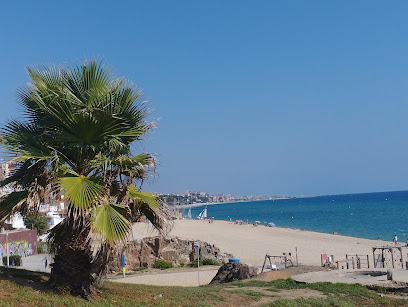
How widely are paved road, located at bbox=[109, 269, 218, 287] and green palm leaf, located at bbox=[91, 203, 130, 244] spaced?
11.8 meters

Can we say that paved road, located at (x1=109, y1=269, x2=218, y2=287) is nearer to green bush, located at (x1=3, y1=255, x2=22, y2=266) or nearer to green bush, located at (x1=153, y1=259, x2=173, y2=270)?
green bush, located at (x1=153, y1=259, x2=173, y2=270)

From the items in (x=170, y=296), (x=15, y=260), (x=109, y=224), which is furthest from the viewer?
(x=15, y=260)

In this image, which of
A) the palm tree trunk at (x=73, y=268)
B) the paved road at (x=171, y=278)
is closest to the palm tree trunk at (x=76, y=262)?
the palm tree trunk at (x=73, y=268)

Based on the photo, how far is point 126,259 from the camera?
24.8 metres

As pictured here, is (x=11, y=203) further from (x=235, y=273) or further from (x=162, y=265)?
(x=162, y=265)

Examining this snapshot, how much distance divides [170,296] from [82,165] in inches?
138

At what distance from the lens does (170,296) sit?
30.6ft

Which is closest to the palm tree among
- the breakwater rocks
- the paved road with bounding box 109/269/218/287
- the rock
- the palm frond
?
the palm frond

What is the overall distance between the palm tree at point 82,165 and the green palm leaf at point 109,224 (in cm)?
2

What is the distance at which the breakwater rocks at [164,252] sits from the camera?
25.1 meters

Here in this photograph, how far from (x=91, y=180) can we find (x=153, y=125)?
1.75m

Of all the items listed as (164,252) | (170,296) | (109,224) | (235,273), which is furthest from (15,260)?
(109,224)

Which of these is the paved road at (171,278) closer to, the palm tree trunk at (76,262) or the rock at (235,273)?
the rock at (235,273)

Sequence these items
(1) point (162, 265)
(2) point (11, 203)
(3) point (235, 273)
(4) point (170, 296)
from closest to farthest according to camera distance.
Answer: (2) point (11, 203) → (4) point (170, 296) → (3) point (235, 273) → (1) point (162, 265)
